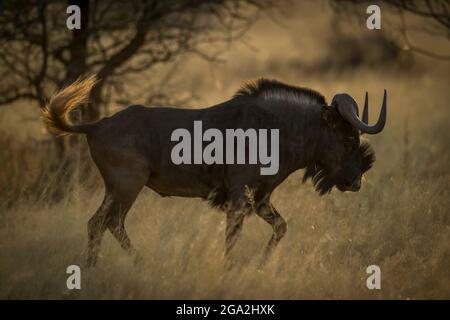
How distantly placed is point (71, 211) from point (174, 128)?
1.77 meters

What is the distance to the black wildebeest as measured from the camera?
24.1 ft

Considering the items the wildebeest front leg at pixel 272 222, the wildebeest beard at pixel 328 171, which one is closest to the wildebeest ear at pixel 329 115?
the wildebeest beard at pixel 328 171

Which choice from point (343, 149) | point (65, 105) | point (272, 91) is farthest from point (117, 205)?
point (343, 149)

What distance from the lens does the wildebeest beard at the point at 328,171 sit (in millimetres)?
7867

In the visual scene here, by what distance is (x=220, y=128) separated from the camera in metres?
7.46

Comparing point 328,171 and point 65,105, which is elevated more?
point 65,105

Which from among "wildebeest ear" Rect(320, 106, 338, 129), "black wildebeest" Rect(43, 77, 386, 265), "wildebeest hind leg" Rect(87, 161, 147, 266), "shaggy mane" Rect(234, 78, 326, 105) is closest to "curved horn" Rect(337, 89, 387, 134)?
"black wildebeest" Rect(43, 77, 386, 265)

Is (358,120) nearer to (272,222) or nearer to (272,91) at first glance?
(272,91)

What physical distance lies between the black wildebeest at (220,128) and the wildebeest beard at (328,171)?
9 centimetres

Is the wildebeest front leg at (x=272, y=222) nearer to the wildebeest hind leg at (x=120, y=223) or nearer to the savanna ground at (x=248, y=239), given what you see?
the savanna ground at (x=248, y=239)

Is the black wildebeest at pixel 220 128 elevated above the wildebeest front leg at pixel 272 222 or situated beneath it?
elevated above

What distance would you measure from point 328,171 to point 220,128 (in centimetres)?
108

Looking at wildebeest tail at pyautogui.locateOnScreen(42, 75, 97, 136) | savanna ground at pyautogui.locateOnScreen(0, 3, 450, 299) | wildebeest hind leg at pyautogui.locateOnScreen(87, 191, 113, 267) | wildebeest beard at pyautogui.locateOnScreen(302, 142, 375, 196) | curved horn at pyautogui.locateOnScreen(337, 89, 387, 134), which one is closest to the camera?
savanna ground at pyautogui.locateOnScreen(0, 3, 450, 299)
